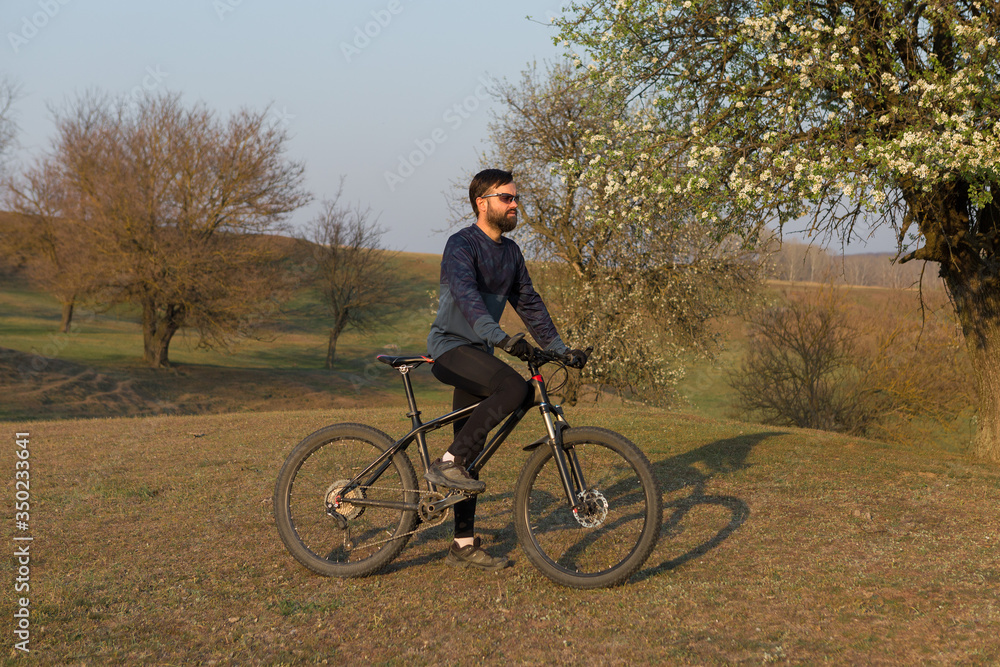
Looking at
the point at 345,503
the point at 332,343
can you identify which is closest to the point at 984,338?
the point at 345,503

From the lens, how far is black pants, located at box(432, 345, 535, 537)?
4.26 metres

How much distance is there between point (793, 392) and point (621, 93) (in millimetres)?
14790

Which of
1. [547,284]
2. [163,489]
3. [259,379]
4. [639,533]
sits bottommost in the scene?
[259,379]

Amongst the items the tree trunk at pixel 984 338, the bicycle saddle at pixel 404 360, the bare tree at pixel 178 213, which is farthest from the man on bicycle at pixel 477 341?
the bare tree at pixel 178 213

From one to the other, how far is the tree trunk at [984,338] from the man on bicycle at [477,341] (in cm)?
725

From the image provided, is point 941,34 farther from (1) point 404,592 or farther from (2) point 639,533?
(1) point 404,592

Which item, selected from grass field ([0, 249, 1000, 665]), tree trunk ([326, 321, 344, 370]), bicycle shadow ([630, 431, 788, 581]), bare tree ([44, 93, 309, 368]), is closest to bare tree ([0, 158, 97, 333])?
bare tree ([44, 93, 309, 368])

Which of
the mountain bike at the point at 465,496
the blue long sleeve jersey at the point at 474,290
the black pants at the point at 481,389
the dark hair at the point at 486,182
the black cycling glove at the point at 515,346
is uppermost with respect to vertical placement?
the dark hair at the point at 486,182

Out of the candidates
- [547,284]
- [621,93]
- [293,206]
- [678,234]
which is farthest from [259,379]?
[621,93]

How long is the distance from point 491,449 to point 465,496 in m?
0.32

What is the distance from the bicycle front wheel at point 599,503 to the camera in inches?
161

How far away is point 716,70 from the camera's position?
376 inches

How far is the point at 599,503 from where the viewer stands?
4.24 meters

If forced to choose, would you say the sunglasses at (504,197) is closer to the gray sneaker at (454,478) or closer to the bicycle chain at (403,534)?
the gray sneaker at (454,478)
